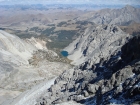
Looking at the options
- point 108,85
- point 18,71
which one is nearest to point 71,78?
point 108,85

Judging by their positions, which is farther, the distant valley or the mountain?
the mountain

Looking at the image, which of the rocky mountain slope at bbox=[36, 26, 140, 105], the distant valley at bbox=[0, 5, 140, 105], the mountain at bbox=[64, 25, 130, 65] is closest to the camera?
the rocky mountain slope at bbox=[36, 26, 140, 105]

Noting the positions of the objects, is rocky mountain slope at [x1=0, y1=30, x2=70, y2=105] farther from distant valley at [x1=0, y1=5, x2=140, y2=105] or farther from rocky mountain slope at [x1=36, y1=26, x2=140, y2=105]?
rocky mountain slope at [x1=36, y1=26, x2=140, y2=105]

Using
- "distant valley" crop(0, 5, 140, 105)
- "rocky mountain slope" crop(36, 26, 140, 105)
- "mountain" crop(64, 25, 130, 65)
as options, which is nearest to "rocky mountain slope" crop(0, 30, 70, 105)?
"distant valley" crop(0, 5, 140, 105)

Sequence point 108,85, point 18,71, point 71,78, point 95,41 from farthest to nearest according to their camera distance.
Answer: point 95,41
point 18,71
point 71,78
point 108,85

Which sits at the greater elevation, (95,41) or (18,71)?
(95,41)

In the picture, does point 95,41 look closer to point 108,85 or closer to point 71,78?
point 71,78

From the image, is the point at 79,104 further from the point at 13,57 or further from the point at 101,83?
the point at 13,57

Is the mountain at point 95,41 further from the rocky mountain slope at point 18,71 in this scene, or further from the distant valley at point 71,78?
the rocky mountain slope at point 18,71

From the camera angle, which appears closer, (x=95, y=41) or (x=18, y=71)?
(x=18, y=71)

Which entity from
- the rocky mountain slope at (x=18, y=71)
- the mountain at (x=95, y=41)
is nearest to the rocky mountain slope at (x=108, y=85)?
the rocky mountain slope at (x=18, y=71)

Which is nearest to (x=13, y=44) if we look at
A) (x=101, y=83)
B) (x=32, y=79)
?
(x=32, y=79)
